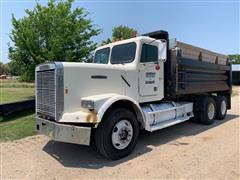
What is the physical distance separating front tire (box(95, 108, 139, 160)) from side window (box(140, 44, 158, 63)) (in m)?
1.49

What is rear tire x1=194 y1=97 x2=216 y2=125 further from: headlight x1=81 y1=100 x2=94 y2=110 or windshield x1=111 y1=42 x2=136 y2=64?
headlight x1=81 y1=100 x2=94 y2=110

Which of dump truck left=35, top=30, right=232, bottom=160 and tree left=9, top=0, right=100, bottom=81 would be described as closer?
dump truck left=35, top=30, right=232, bottom=160

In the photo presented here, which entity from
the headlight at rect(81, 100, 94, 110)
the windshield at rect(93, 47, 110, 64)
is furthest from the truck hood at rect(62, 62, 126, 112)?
the windshield at rect(93, 47, 110, 64)

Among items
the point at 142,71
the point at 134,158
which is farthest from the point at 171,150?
the point at 142,71

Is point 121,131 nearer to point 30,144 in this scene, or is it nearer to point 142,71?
point 142,71

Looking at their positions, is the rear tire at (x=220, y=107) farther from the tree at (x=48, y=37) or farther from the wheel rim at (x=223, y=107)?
the tree at (x=48, y=37)

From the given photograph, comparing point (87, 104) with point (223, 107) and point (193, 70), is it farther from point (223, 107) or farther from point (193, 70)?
point (223, 107)

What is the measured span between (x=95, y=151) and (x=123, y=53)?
2.47 meters

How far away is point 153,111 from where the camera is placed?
Result: 5852 mm

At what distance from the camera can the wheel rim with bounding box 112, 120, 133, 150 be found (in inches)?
189

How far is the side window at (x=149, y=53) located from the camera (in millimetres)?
5754

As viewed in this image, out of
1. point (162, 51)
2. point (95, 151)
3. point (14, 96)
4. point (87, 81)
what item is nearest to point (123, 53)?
point (162, 51)

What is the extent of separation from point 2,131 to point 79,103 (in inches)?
151

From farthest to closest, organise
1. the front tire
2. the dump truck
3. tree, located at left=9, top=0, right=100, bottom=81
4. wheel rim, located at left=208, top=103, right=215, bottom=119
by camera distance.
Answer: tree, located at left=9, top=0, right=100, bottom=81 → wheel rim, located at left=208, top=103, right=215, bottom=119 → the front tire → the dump truck
